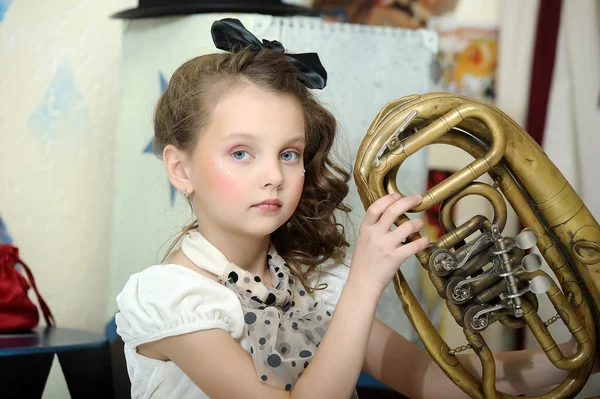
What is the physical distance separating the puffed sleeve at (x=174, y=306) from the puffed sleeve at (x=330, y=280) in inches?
7.5

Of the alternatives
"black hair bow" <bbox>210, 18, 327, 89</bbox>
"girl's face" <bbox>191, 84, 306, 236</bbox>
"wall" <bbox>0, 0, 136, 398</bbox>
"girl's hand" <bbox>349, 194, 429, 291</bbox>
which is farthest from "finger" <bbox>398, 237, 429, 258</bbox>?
"wall" <bbox>0, 0, 136, 398</bbox>

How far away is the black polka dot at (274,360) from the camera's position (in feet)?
3.04

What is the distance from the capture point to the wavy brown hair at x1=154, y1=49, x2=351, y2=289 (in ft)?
3.26

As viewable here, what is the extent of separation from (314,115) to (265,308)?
11.3 inches

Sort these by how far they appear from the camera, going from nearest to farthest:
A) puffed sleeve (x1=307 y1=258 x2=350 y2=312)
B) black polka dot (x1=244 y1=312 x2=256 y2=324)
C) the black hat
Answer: black polka dot (x1=244 y1=312 x2=256 y2=324) < puffed sleeve (x1=307 y1=258 x2=350 y2=312) < the black hat

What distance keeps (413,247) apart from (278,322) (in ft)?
0.74

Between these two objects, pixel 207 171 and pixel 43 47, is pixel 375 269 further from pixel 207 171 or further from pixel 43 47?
pixel 43 47

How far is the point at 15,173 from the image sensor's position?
1.70 m

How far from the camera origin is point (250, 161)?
93 centimetres

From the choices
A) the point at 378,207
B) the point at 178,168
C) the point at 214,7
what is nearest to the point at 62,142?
the point at 214,7

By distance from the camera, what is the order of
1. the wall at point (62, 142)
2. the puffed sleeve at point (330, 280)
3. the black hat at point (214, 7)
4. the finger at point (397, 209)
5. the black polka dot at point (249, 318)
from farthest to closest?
1. the wall at point (62, 142)
2. the black hat at point (214, 7)
3. the puffed sleeve at point (330, 280)
4. the black polka dot at point (249, 318)
5. the finger at point (397, 209)

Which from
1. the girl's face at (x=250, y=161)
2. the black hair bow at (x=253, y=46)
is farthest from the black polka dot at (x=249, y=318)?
the black hair bow at (x=253, y=46)

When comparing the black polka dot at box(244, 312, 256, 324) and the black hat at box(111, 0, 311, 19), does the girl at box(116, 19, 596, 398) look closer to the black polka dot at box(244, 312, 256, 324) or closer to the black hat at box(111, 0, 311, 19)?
the black polka dot at box(244, 312, 256, 324)

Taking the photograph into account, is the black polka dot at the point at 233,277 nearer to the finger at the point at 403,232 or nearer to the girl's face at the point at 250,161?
the girl's face at the point at 250,161
